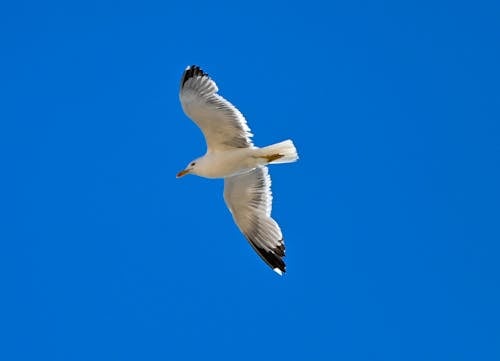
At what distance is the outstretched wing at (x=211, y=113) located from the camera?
1163 centimetres

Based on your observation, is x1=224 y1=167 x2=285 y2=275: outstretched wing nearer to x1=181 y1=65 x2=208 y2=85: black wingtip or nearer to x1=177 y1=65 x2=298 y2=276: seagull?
x1=177 y1=65 x2=298 y2=276: seagull

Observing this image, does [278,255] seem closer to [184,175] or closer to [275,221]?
[275,221]

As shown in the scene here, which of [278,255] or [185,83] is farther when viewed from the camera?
[278,255]

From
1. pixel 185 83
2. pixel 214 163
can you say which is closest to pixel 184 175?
pixel 214 163

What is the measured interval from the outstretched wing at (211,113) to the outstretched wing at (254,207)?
60 centimetres

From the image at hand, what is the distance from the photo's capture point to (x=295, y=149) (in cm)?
1191

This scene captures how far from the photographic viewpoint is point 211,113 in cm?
1179

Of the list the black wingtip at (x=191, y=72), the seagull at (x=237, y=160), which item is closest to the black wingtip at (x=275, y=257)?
the seagull at (x=237, y=160)

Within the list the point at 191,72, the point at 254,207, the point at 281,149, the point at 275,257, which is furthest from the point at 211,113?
the point at 275,257

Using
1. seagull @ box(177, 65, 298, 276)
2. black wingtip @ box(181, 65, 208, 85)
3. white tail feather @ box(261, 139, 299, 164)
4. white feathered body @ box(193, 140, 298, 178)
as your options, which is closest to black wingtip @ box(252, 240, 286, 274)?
seagull @ box(177, 65, 298, 276)

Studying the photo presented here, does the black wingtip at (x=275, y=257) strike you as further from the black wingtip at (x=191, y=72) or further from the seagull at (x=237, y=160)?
the black wingtip at (x=191, y=72)

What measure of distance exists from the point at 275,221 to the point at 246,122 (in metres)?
1.34

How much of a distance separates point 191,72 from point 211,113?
20.1 inches

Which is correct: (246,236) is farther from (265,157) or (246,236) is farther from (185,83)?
(185,83)
